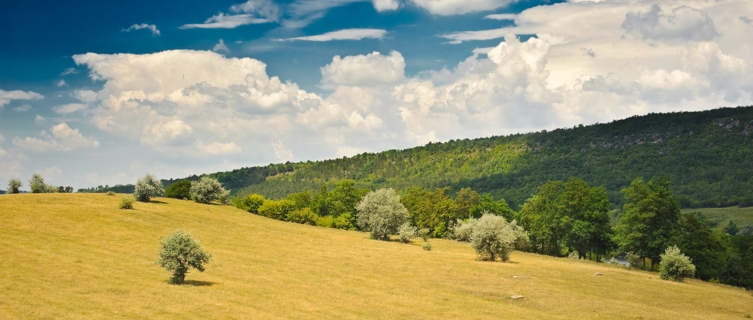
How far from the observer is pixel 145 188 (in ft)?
247

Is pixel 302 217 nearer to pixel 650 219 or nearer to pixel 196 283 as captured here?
pixel 650 219

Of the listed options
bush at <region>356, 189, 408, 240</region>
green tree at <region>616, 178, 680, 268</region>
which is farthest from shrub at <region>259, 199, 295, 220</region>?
green tree at <region>616, 178, 680, 268</region>

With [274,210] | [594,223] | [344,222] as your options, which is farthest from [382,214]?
[594,223]

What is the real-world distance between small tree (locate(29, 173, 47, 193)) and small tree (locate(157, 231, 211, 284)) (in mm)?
53454

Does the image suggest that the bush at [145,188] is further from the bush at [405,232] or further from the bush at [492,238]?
the bush at [492,238]

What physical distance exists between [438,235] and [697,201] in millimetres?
142974

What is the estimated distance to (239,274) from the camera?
4084cm

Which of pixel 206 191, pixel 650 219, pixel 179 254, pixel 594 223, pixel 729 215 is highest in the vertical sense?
pixel 729 215

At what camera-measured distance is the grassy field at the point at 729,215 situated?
15712 cm

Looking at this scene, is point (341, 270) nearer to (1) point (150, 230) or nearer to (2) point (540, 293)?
(2) point (540, 293)

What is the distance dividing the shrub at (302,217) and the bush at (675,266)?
6430 centimetres

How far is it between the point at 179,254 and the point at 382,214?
160ft

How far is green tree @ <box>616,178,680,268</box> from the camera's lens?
71.7 metres

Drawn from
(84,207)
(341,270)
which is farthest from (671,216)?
(84,207)
